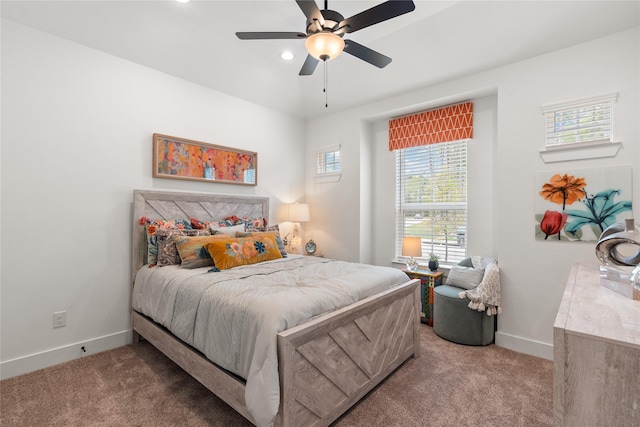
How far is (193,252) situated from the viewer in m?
2.64

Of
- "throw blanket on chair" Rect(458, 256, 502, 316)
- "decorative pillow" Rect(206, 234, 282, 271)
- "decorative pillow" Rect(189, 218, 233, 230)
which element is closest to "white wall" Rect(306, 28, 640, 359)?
"throw blanket on chair" Rect(458, 256, 502, 316)

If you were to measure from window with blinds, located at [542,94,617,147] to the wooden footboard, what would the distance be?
1930 mm

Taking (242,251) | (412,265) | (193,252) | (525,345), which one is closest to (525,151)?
(412,265)

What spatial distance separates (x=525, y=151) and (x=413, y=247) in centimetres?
150

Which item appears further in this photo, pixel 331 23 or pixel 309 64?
pixel 309 64

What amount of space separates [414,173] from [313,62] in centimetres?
217

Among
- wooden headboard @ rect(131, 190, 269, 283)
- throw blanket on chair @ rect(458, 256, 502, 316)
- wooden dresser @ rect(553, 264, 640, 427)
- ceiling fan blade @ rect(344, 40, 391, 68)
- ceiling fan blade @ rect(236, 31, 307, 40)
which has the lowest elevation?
throw blanket on chair @ rect(458, 256, 502, 316)

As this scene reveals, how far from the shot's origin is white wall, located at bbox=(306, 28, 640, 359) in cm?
243

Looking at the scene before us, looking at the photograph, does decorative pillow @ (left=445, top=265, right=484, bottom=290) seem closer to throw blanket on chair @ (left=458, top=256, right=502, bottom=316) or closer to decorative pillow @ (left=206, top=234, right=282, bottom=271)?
throw blanket on chair @ (left=458, top=256, right=502, bottom=316)

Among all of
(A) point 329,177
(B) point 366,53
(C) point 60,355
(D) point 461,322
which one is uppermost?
(B) point 366,53

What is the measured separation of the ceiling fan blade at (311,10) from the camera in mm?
1791

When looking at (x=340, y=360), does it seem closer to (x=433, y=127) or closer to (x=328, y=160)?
(x=433, y=127)

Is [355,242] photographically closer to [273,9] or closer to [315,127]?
[315,127]

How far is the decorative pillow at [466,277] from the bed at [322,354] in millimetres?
727
